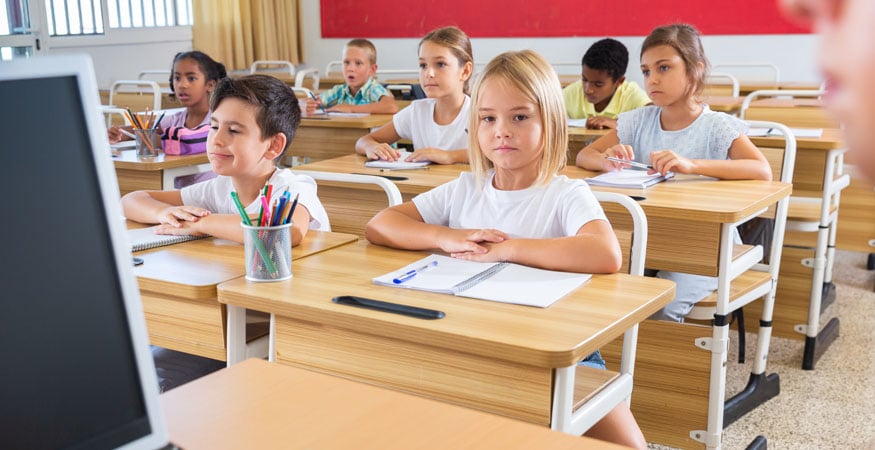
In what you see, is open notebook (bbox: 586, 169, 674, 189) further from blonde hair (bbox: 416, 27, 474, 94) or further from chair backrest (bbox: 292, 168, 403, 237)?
blonde hair (bbox: 416, 27, 474, 94)

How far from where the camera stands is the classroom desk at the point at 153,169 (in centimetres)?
314

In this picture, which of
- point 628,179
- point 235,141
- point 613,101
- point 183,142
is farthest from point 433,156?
point 613,101

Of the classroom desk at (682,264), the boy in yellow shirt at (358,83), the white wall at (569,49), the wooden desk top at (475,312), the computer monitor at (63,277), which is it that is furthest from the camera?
the white wall at (569,49)

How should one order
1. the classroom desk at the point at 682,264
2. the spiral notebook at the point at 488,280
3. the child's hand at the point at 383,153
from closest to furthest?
the spiral notebook at the point at 488,280 → the classroom desk at the point at 682,264 → the child's hand at the point at 383,153

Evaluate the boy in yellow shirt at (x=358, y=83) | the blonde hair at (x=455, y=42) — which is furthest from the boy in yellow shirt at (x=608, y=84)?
the boy in yellow shirt at (x=358, y=83)

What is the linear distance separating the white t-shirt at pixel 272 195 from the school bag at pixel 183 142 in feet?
3.94

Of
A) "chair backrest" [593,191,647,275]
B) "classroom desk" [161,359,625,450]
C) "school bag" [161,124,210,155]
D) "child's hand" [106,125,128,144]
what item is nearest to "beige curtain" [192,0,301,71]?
"child's hand" [106,125,128,144]

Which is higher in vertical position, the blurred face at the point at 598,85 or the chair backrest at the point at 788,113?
the blurred face at the point at 598,85

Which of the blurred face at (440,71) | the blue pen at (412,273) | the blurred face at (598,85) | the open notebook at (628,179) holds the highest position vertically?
the blurred face at (440,71)

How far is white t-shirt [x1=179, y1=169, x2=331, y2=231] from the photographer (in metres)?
1.98

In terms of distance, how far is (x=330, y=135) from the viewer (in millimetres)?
4125

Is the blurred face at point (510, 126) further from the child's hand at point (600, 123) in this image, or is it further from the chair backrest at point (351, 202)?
the child's hand at point (600, 123)

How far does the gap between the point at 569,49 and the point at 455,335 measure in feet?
19.0

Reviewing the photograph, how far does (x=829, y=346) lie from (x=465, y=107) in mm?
1619
